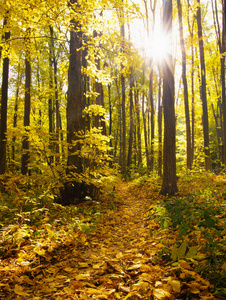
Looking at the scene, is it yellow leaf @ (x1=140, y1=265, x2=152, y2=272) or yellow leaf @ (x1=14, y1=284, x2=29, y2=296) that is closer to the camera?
yellow leaf @ (x1=14, y1=284, x2=29, y2=296)

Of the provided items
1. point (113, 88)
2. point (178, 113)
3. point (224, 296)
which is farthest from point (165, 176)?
point (113, 88)

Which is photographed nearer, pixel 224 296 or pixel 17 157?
pixel 224 296

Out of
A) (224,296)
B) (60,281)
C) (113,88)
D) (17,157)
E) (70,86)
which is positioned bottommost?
(60,281)

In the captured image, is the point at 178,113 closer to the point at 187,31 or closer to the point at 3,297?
the point at 187,31

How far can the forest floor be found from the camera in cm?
191

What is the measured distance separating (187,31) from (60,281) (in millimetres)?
16219

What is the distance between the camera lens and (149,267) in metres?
2.35

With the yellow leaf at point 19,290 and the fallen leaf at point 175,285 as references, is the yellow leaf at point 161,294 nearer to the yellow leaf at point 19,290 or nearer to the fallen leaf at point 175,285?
the fallen leaf at point 175,285

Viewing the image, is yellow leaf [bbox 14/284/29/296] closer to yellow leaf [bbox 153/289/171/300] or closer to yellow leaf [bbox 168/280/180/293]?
yellow leaf [bbox 153/289/171/300]

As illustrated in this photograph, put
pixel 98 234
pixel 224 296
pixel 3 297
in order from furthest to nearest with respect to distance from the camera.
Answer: pixel 98 234, pixel 3 297, pixel 224 296

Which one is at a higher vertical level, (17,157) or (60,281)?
(17,157)

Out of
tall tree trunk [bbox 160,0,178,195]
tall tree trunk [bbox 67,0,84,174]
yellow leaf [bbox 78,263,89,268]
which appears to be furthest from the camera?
tall tree trunk [bbox 160,0,178,195]

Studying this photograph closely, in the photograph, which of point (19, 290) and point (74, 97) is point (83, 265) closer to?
point (19, 290)

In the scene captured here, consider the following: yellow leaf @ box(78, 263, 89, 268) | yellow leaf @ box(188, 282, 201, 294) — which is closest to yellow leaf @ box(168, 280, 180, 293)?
yellow leaf @ box(188, 282, 201, 294)
